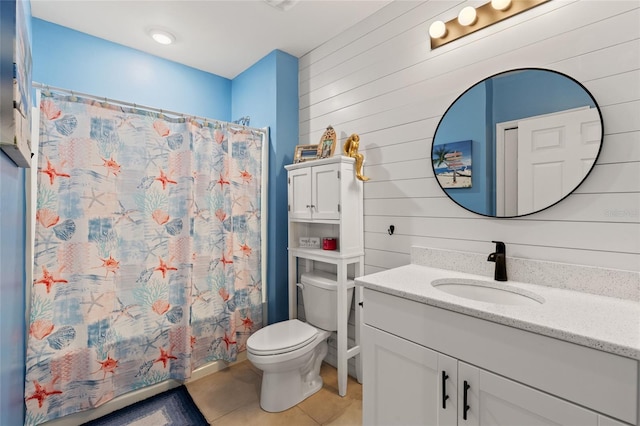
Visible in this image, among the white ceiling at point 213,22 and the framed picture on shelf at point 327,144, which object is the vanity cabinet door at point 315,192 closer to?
the framed picture on shelf at point 327,144

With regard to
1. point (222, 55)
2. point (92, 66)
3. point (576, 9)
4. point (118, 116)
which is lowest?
point (118, 116)

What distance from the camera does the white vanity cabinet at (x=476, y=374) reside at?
81 centimetres

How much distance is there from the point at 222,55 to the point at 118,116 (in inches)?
44.9

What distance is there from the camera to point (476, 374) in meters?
1.04

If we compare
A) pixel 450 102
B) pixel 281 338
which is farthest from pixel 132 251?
pixel 450 102

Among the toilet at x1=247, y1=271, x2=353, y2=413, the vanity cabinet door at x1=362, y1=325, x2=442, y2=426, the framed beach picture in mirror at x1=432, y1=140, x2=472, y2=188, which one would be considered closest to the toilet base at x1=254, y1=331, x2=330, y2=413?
the toilet at x1=247, y1=271, x2=353, y2=413

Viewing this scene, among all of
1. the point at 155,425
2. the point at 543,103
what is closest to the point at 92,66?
the point at 155,425

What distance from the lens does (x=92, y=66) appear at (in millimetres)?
2230

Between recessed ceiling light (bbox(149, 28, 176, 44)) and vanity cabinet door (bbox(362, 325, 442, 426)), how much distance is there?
97.0 inches

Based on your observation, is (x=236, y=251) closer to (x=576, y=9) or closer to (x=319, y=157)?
(x=319, y=157)

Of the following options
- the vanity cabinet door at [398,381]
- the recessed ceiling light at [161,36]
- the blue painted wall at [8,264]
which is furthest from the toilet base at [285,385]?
the recessed ceiling light at [161,36]

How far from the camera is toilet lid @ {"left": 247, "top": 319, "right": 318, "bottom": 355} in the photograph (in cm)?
171

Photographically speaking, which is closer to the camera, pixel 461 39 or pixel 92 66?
pixel 461 39

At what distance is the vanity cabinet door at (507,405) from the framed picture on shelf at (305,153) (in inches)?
64.0
